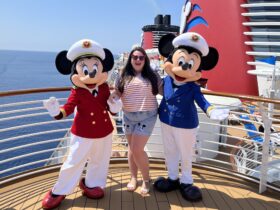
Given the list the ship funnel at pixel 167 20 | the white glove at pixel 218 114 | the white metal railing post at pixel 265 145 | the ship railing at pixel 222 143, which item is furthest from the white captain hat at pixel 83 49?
the ship funnel at pixel 167 20

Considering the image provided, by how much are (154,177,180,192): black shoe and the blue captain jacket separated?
63 centimetres

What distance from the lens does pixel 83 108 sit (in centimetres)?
288

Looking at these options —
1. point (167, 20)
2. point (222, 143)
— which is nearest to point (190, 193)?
point (222, 143)

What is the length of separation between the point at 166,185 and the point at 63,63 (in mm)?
1524

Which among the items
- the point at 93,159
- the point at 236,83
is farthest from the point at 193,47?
the point at 236,83

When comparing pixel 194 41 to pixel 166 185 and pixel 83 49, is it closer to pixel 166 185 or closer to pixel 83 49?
pixel 83 49

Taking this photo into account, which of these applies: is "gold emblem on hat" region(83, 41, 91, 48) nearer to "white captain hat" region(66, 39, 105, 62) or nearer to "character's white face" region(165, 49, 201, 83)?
"white captain hat" region(66, 39, 105, 62)

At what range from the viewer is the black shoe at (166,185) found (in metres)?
3.26

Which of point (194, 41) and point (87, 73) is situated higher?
point (194, 41)

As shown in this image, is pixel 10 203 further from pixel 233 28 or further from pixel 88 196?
pixel 233 28

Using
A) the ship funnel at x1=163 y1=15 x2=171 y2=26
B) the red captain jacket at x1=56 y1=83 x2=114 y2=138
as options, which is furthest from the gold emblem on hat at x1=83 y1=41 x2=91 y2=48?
the ship funnel at x1=163 y1=15 x2=171 y2=26

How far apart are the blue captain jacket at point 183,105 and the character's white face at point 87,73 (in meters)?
0.67

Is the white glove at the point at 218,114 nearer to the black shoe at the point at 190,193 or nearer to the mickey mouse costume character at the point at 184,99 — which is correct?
the mickey mouse costume character at the point at 184,99

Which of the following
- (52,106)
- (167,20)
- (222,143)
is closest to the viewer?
(52,106)
